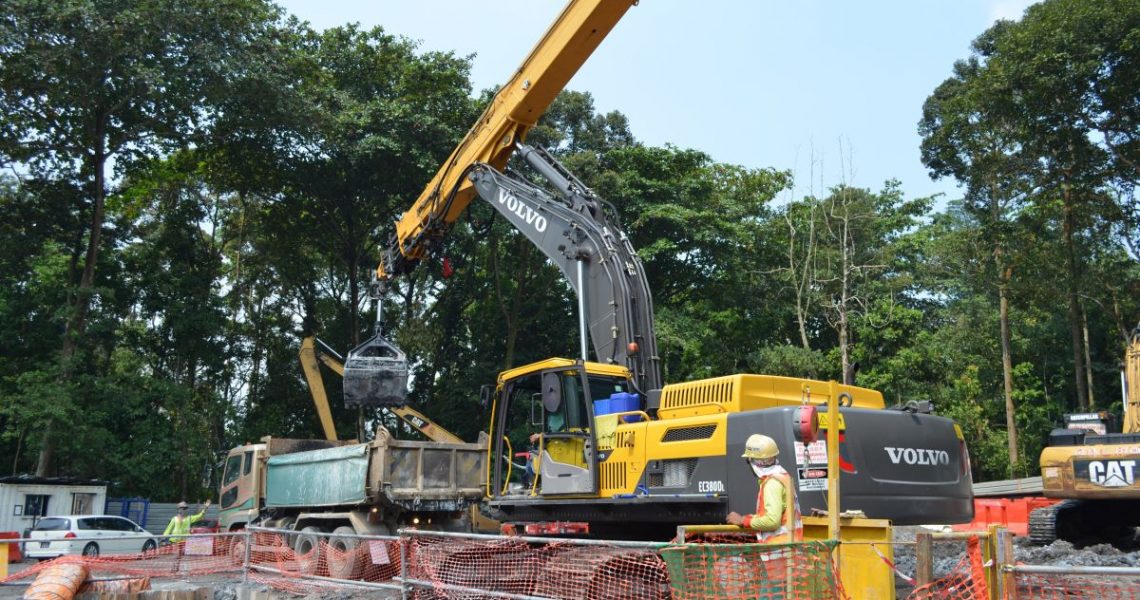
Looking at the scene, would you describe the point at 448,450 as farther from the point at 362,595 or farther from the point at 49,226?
the point at 49,226

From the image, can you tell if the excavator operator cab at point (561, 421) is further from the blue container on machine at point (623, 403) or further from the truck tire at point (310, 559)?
the truck tire at point (310, 559)

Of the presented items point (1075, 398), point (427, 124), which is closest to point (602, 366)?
point (427, 124)

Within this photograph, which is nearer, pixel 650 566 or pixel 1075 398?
pixel 650 566

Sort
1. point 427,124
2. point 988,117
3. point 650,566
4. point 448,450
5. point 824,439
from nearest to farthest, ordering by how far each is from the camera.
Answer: point 650,566, point 824,439, point 448,450, point 988,117, point 427,124

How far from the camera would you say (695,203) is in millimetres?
29438

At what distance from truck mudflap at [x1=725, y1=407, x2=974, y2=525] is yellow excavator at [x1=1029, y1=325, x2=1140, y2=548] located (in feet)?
17.3

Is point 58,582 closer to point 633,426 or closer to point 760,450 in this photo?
point 633,426

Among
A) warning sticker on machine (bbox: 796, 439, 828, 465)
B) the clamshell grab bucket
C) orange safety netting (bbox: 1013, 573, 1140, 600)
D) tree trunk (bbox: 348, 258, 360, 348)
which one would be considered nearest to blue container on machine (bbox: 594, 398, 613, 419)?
warning sticker on machine (bbox: 796, 439, 828, 465)

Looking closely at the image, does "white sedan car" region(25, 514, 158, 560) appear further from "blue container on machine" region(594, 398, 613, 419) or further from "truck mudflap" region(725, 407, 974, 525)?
"truck mudflap" region(725, 407, 974, 525)

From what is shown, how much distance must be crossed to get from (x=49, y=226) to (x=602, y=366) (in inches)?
911

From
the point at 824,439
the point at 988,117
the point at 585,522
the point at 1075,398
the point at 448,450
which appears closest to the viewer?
the point at 824,439

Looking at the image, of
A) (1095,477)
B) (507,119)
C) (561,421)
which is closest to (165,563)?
(561,421)

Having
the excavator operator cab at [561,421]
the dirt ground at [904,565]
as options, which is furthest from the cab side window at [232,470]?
the excavator operator cab at [561,421]

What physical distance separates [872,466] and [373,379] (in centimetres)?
1052
